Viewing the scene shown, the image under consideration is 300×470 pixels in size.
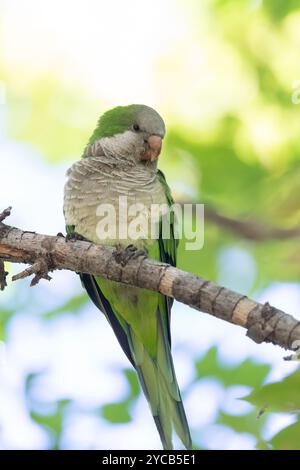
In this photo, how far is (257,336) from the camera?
3848 millimetres

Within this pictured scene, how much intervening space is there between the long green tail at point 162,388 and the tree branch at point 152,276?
147cm

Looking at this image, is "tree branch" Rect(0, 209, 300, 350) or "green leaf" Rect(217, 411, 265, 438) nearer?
"tree branch" Rect(0, 209, 300, 350)

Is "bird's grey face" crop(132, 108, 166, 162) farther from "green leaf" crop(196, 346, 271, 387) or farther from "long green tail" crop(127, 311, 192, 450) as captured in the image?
"green leaf" crop(196, 346, 271, 387)

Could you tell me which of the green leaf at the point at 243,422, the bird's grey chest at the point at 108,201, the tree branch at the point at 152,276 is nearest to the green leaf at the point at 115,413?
the bird's grey chest at the point at 108,201

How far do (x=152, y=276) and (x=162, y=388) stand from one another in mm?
1742

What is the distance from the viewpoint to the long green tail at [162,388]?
5.71 meters

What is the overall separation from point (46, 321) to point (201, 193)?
2786mm

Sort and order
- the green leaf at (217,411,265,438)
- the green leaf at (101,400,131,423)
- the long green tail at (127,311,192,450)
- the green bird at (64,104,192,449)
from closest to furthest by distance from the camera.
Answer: the green leaf at (217,411,265,438)
the long green tail at (127,311,192,450)
the green bird at (64,104,192,449)
the green leaf at (101,400,131,423)

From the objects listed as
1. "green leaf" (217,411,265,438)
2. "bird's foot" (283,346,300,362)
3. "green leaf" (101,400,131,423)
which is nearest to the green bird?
"green leaf" (217,411,265,438)

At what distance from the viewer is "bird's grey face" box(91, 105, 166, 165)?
680cm

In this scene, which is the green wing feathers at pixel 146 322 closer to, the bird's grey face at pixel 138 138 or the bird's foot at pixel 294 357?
the bird's grey face at pixel 138 138

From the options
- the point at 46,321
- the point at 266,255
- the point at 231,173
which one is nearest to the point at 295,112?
the point at 231,173

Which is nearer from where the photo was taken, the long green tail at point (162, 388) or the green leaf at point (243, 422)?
the green leaf at point (243, 422)
